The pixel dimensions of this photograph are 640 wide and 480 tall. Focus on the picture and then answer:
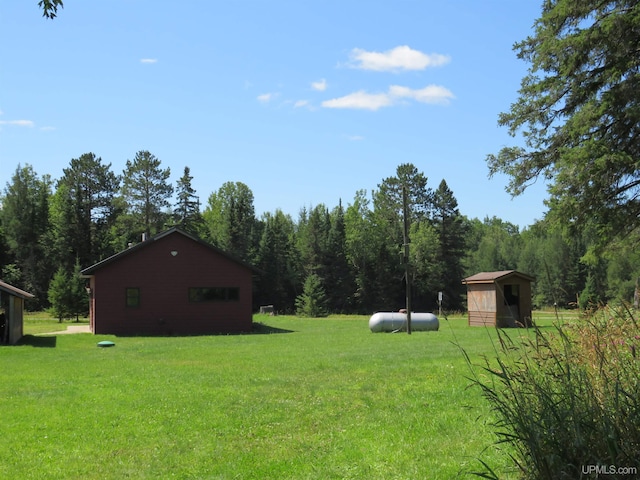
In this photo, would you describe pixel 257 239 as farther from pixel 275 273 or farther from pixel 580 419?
pixel 580 419

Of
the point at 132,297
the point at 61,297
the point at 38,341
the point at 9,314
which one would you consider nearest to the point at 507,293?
the point at 132,297

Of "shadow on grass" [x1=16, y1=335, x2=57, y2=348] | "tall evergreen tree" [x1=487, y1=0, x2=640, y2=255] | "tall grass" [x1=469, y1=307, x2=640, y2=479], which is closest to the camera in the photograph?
"tall grass" [x1=469, y1=307, x2=640, y2=479]

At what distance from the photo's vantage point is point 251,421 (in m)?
7.96

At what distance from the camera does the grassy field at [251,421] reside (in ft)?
19.9

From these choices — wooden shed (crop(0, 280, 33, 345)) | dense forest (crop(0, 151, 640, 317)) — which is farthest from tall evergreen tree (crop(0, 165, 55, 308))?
wooden shed (crop(0, 280, 33, 345))

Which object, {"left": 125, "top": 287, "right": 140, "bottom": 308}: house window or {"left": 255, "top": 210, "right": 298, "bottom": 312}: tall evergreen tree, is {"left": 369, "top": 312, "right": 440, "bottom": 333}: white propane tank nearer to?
{"left": 125, "top": 287, "right": 140, "bottom": 308}: house window

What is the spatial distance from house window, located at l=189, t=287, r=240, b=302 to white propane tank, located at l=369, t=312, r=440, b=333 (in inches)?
287

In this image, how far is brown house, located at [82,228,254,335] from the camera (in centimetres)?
2919

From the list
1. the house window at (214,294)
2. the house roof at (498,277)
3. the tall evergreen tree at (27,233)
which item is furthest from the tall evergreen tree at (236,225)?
the house roof at (498,277)

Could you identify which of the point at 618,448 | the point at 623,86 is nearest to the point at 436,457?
the point at 618,448

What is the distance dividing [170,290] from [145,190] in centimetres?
3930

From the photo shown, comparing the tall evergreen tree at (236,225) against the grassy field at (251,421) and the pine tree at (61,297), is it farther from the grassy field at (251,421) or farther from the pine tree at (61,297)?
the grassy field at (251,421)

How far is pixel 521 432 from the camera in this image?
3.88 metres

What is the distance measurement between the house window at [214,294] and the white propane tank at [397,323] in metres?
7.28
